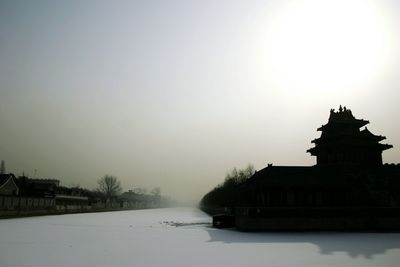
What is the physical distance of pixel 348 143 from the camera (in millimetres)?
51281

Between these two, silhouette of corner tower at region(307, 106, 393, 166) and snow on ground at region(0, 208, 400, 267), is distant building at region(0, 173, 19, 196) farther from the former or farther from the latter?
silhouette of corner tower at region(307, 106, 393, 166)

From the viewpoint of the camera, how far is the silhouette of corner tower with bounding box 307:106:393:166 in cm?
5153

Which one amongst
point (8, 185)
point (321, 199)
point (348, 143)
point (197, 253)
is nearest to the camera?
point (197, 253)

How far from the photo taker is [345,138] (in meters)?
51.6

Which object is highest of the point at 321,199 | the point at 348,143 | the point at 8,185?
the point at 348,143

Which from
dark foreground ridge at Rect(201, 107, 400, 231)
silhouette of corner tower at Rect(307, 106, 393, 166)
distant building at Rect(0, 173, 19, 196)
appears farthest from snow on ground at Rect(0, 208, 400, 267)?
distant building at Rect(0, 173, 19, 196)

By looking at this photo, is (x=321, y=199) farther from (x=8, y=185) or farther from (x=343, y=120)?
→ (x=8, y=185)

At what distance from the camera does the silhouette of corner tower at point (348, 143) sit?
169 ft

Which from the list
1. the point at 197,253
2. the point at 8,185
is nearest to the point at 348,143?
the point at 197,253

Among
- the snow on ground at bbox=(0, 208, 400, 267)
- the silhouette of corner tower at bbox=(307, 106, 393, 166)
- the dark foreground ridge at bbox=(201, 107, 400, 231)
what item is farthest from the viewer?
the silhouette of corner tower at bbox=(307, 106, 393, 166)

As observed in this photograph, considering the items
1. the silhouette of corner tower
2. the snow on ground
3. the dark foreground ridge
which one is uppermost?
the silhouette of corner tower

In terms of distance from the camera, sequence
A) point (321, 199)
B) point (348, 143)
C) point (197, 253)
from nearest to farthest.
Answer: point (197, 253), point (321, 199), point (348, 143)

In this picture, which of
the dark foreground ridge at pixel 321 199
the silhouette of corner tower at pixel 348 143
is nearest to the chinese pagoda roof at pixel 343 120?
the silhouette of corner tower at pixel 348 143

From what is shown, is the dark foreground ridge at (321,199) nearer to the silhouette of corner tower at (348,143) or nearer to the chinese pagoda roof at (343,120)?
the silhouette of corner tower at (348,143)
